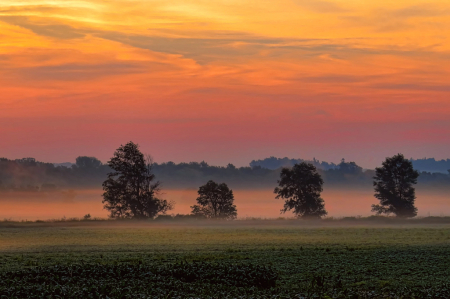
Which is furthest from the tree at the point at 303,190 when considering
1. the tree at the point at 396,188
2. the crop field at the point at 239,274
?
the crop field at the point at 239,274

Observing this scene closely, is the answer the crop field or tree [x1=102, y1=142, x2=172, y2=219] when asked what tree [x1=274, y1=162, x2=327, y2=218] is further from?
the crop field

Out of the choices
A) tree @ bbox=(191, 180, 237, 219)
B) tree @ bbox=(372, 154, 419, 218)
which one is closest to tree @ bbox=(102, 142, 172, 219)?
tree @ bbox=(191, 180, 237, 219)

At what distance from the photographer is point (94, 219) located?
8825 cm

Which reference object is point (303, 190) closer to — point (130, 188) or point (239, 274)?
point (130, 188)

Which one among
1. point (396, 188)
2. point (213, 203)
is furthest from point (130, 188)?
point (396, 188)

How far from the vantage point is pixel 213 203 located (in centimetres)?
9450

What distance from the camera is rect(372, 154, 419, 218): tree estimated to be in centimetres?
8725

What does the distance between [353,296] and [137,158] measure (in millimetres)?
69712

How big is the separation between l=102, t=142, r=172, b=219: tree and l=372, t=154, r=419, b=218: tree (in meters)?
35.8

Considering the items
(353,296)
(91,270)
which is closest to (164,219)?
(91,270)

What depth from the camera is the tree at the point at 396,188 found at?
87250 mm

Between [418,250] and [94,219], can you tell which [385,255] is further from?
[94,219]

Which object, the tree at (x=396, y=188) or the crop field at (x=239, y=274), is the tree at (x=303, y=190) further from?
the crop field at (x=239, y=274)

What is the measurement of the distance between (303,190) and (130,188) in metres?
29.3
